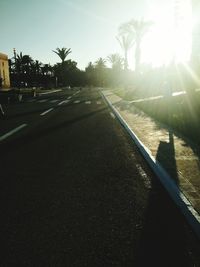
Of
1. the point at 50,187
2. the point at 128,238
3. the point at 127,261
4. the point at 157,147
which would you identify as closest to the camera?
the point at 127,261

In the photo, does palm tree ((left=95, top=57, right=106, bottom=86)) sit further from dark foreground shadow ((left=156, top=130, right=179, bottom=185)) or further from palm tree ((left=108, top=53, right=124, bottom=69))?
dark foreground shadow ((left=156, top=130, right=179, bottom=185))

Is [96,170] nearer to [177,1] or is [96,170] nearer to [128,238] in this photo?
[128,238]

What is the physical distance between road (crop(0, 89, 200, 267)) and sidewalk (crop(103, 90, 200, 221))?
37 cm

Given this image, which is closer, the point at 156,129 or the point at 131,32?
the point at 156,129

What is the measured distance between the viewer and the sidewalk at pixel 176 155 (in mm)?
5117

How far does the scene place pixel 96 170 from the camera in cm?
622

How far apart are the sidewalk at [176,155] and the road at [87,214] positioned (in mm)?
369

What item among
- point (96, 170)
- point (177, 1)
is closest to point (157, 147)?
point (96, 170)

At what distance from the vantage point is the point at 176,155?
290 inches

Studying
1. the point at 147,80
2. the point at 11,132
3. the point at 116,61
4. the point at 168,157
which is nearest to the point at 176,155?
the point at 168,157

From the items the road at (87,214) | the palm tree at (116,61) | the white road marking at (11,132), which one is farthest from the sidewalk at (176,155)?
the palm tree at (116,61)

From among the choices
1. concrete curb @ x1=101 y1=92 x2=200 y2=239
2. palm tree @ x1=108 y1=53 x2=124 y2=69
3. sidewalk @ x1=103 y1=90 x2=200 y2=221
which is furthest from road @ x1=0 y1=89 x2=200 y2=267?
palm tree @ x1=108 y1=53 x2=124 y2=69

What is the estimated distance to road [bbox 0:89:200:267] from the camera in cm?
314

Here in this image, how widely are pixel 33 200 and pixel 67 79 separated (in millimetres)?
110569
